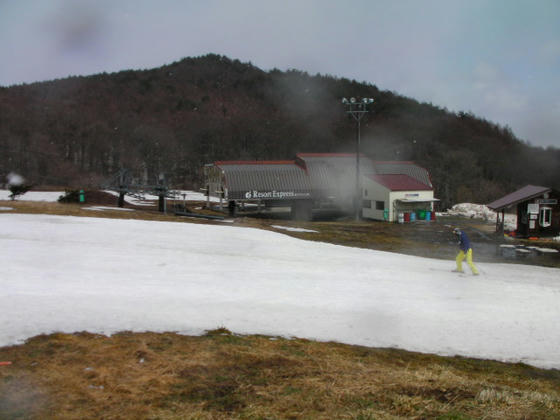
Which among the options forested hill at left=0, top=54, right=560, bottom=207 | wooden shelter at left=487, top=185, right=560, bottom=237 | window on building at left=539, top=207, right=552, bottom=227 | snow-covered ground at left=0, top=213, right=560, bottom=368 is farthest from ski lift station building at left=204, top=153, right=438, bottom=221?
snow-covered ground at left=0, top=213, right=560, bottom=368

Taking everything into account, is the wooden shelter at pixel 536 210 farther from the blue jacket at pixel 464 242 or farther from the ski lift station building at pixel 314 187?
the blue jacket at pixel 464 242

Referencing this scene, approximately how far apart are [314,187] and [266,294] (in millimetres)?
29689

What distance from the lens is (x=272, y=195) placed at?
129ft

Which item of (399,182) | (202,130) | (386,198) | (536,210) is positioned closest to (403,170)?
(399,182)

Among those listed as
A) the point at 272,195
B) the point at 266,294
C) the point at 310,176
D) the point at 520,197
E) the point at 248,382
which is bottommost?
the point at 248,382

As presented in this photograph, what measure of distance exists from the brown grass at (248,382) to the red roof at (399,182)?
32.2 meters

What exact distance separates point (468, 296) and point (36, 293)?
456 inches

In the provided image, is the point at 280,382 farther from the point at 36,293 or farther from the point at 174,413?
the point at 36,293

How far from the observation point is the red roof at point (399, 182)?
39.4 metres

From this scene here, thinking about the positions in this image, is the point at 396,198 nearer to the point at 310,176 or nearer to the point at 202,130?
the point at 310,176

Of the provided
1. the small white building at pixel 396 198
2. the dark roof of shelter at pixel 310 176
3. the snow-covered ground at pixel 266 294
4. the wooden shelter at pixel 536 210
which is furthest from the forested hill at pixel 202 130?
the snow-covered ground at pixel 266 294

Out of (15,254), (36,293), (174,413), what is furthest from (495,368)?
(15,254)

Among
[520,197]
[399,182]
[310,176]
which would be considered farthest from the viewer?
[310,176]

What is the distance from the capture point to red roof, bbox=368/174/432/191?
3941cm
